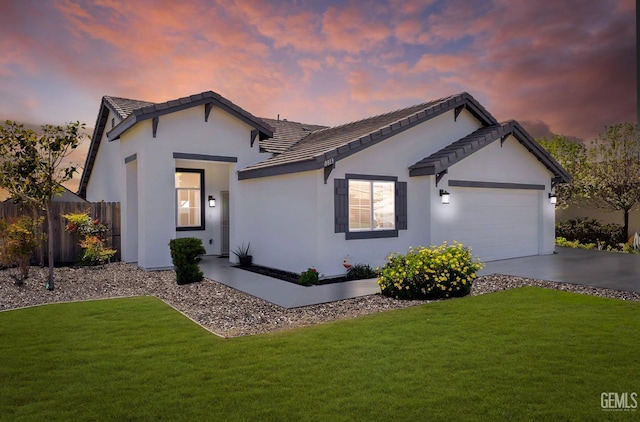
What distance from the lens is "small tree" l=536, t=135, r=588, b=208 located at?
76.6 feet

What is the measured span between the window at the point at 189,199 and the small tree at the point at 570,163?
1930 cm

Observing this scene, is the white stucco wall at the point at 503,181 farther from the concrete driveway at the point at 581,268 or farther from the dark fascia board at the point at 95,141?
the dark fascia board at the point at 95,141

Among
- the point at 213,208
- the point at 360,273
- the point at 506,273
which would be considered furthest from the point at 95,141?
the point at 506,273

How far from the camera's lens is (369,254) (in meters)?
11.7

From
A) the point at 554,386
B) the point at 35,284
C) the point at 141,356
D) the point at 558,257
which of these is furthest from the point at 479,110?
the point at 35,284

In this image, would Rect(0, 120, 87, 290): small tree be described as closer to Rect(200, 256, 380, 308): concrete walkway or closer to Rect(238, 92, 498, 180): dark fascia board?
Rect(200, 256, 380, 308): concrete walkway

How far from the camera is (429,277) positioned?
8.81 meters

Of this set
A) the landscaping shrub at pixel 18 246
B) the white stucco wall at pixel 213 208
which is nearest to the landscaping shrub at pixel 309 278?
the white stucco wall at pixel 213 208

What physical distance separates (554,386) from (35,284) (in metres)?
11.1

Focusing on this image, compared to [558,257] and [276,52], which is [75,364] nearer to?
[276,52]

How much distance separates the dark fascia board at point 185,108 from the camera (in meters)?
11.8

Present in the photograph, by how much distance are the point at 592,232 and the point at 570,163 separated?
539cm

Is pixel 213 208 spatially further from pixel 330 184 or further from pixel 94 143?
pixel 330 184

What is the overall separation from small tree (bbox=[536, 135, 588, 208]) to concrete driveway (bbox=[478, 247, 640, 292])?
806cm
